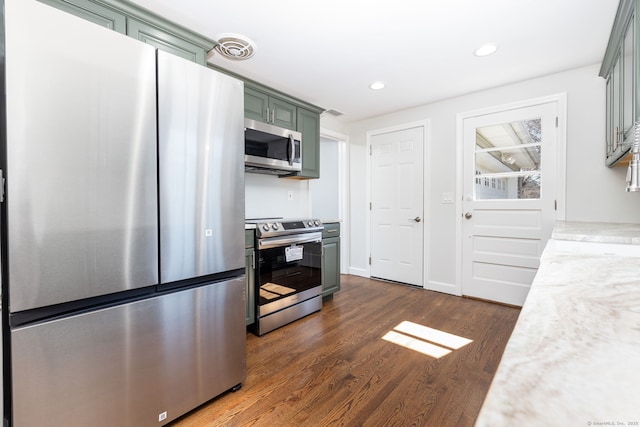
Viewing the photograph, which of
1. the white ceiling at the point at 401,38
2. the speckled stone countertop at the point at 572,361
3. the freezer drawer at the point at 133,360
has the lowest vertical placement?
the freezer drawer at the point at 133,360

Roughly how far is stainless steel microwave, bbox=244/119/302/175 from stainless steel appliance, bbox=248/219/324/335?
569 mm

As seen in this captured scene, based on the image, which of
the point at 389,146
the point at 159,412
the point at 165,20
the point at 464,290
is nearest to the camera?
the point at 159,412

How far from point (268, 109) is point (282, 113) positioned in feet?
0.64

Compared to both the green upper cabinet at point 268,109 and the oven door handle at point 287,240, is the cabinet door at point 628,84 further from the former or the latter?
the green upper cabinet at point 268,109

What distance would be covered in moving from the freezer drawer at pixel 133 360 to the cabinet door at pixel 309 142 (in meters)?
1.92

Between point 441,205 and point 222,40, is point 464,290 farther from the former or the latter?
point 222,40

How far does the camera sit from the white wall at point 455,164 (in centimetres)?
256

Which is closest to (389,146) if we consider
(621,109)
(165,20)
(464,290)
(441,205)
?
(441,205)

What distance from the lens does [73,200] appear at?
3.64 ft

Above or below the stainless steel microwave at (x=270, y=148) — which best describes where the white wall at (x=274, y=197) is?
below

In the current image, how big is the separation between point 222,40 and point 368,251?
3.12 metres

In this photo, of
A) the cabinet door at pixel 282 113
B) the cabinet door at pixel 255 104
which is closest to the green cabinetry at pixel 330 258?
the cabinet door at pixel 282 113

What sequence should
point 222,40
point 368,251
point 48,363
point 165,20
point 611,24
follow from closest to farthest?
1. point 48,363
2. point 165,20
3. point 611,24
4. point 222,40
5. point 368,251

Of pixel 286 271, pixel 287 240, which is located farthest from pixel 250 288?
pixel 287 240
